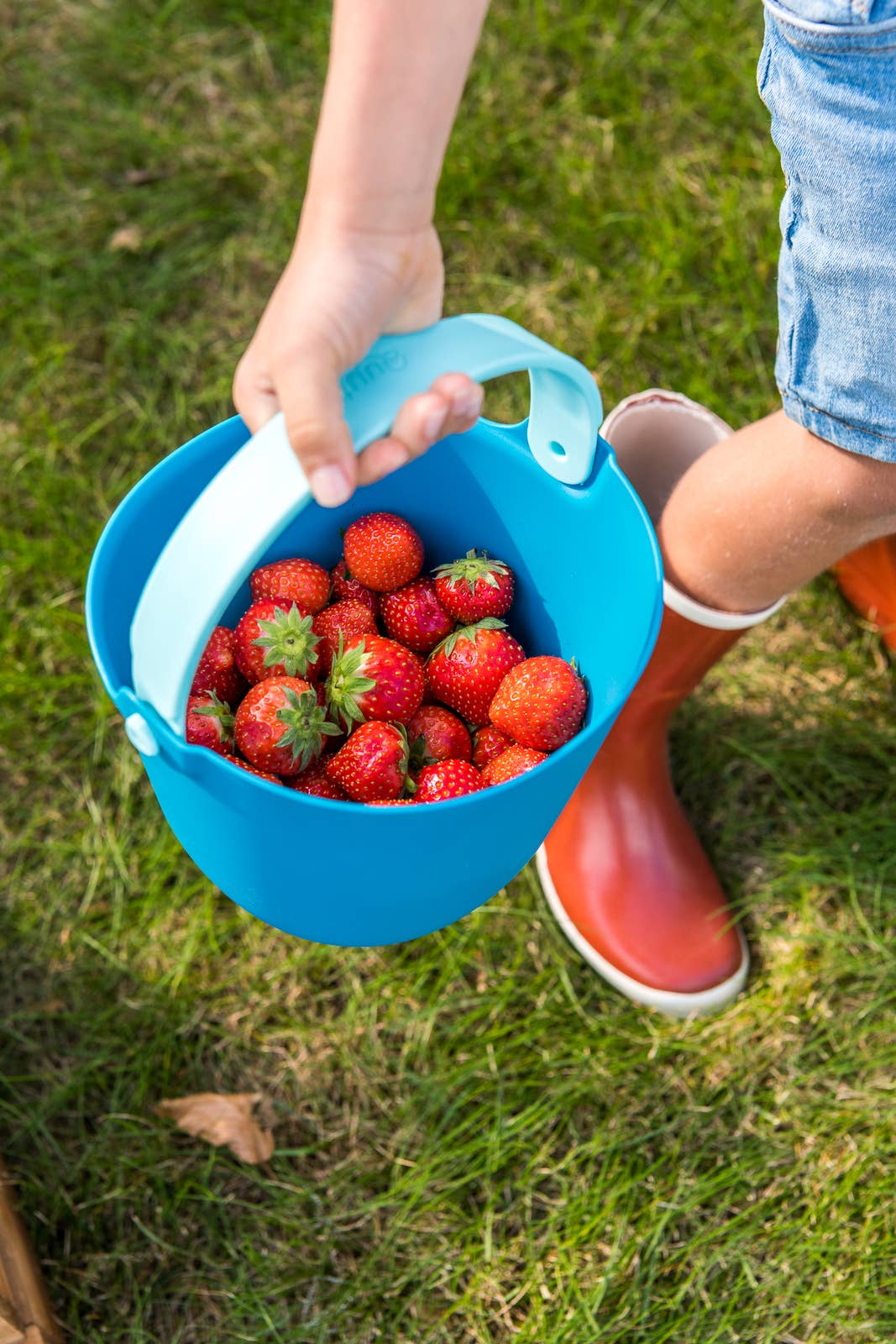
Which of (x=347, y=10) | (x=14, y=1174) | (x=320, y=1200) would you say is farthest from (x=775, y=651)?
(x=14, y=1174)

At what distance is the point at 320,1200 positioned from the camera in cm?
125

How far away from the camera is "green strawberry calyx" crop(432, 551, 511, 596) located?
1156mm

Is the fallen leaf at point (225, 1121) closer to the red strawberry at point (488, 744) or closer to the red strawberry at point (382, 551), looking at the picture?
the red strawberry at point (488, 744)

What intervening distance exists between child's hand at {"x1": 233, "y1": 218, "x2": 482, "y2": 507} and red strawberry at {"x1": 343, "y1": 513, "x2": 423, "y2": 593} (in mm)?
262

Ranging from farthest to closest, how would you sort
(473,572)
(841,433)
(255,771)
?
(473,572)
(255,771)
(841,433)

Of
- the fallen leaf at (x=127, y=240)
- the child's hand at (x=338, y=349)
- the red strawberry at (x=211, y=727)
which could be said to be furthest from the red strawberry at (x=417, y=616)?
the fallen leaf at (x=127, y=240)

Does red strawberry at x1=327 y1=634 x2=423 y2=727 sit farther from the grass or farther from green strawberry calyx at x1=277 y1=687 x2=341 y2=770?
the grass

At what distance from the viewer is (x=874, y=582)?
1.50 metres

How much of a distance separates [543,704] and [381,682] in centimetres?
16

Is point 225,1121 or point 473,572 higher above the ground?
point 473,572

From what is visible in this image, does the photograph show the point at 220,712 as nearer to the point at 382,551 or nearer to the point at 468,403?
the point at 382,551

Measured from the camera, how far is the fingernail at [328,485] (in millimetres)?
711

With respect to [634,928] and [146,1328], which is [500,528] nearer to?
[634,928]

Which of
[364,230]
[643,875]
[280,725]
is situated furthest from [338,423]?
[643,875]
